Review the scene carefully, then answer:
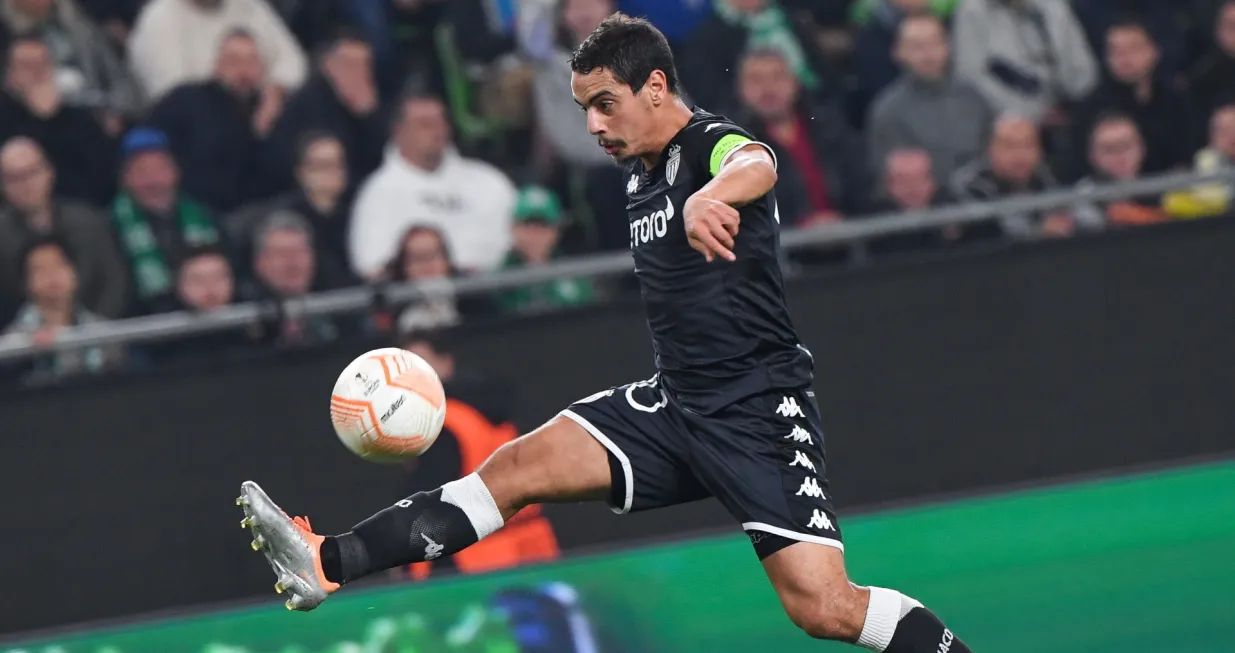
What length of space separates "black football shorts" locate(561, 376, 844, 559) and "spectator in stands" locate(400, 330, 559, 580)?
2.67m

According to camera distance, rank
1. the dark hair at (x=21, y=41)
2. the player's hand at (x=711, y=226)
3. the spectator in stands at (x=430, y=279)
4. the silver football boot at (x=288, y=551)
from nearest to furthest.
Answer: the player's hand at (x=711, y=226), the silver football boot at (x=288, y=551), the spectator in stands at (x=430, y=279), the dark hair at (x=21, y=41)

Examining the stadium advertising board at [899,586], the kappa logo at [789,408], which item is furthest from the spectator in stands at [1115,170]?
the kappa logo at [789,408]

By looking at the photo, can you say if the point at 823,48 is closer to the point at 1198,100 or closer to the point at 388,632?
the point at 1198,100

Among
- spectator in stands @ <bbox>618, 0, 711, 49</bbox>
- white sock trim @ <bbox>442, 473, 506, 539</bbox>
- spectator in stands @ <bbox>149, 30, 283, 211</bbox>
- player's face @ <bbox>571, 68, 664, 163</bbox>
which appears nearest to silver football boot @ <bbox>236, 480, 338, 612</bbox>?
white sock trim @ <bbox>442, 473, 506, 539</bbox>

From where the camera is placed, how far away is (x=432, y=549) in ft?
18.1

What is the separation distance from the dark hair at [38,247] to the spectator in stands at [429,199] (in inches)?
54.8

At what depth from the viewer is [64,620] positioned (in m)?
8.12

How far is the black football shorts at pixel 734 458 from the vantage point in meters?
5.52

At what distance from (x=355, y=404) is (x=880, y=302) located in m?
3.90

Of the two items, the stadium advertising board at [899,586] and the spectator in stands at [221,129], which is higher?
the spectator in stands at [221,129]

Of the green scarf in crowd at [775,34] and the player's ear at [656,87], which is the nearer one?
the player's ear at [656,87]

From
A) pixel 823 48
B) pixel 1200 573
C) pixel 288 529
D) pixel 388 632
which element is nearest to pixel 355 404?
pixel 288 529

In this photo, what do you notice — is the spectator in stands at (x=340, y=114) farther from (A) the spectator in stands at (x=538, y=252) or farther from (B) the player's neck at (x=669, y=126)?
(B) the player's neck at (x=669, y=126)

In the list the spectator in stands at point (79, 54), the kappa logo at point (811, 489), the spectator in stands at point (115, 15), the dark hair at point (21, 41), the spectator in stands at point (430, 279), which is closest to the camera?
the kappa logo at point (811, 489)
